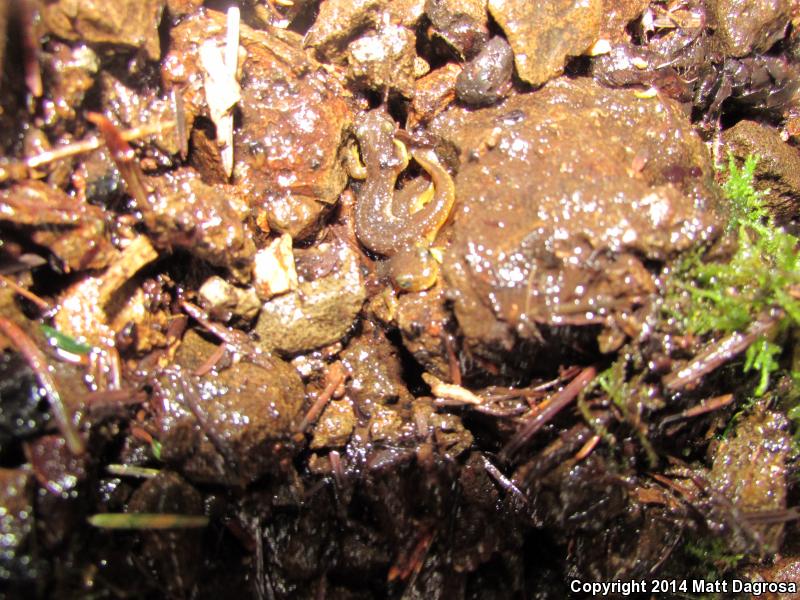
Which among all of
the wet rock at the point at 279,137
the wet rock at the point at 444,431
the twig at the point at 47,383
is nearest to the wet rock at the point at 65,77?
the wet rock at the point at 279,137

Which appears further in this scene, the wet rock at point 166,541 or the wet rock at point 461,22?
the wet rock at point 461,22

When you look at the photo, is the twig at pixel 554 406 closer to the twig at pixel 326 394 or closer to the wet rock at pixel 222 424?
the twig at pixel 326 394

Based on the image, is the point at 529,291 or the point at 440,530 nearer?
the point at 529,291

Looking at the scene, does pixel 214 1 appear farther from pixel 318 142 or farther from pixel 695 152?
pixel 695 152

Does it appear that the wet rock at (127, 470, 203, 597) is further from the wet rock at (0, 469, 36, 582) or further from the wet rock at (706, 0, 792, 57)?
the wet rock at (706, 0, 792, 57)

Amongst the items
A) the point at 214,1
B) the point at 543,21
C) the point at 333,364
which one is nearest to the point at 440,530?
the point at 333,364

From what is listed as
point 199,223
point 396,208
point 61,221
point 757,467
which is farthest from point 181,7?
point 757,467

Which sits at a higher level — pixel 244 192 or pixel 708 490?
pixel 244 192
